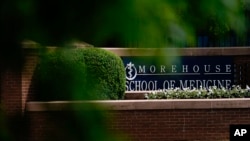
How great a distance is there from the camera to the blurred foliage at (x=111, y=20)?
3.31 feet

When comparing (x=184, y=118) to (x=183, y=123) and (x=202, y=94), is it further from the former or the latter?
(x=202, y=94)

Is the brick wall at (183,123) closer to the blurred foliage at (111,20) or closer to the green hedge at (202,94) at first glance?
the green hedge at (202,94)

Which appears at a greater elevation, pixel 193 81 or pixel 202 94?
Answer: pixel 193 81

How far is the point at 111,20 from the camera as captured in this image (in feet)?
3.31

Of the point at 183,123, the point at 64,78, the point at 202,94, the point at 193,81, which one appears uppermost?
the point at 193,81

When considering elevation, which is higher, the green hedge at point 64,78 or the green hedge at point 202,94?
the green hedge at point 64,78

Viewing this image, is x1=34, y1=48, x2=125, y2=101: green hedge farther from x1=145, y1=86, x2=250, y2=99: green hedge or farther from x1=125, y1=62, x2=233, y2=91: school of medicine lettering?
x1=125, y1=62, x2=233, y2=91: school of medicine lettering

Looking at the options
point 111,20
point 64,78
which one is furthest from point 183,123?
point 111,20

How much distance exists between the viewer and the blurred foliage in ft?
3.31

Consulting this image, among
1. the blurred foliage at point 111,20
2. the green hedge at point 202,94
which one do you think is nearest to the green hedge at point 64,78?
the blurred foliage at point 111,20

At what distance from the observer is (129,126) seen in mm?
11305

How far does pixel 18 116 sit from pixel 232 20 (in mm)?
407

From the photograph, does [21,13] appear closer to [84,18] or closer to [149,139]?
[84,18]

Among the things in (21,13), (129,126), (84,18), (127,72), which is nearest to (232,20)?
(84,18)
